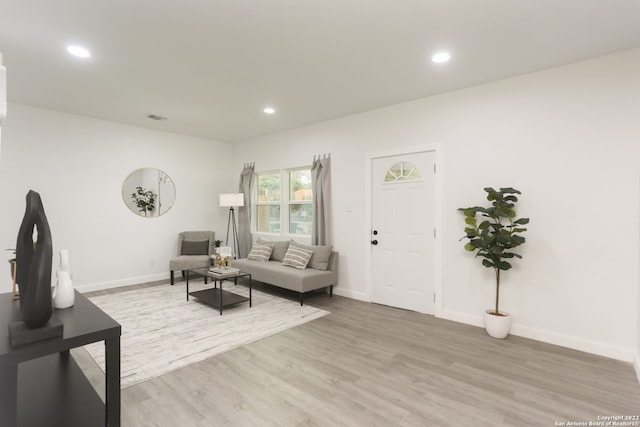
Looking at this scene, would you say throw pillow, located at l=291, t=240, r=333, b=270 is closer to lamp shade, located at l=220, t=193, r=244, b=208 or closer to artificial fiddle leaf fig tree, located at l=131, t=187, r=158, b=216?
lamp shade, located at l=220, t=193, r=244, b=208

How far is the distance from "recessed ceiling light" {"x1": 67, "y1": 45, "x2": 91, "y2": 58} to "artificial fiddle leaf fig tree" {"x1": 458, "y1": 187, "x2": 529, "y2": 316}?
3.96m

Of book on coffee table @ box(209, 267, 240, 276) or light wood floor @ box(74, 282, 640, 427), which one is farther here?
book on coffee table @ box(209, 267, 240, 276)

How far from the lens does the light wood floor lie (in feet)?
6.57

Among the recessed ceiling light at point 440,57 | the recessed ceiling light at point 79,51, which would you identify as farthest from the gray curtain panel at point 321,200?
the recessed ceiling light at point 79,51

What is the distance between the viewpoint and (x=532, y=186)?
3213mm

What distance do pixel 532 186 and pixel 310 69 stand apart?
2554 millimetres

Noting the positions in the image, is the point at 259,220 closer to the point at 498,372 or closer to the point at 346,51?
the point at 346,51

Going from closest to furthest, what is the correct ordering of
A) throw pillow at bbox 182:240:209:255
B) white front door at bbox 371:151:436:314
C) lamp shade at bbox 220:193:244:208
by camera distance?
white front door at bbox 371:151:436:314 < throw pillow at bbox 182:240:209:255 < lamp shade at bbox 220:193:244:208

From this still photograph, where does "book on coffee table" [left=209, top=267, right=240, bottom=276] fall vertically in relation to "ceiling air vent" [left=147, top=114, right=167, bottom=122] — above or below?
below

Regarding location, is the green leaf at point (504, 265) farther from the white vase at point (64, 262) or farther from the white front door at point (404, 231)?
the white vase at point (64, 262)

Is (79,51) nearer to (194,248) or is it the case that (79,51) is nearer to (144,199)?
(144,199)

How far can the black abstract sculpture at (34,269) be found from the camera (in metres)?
1.47

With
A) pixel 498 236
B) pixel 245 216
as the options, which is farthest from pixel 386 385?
pixel 245 216

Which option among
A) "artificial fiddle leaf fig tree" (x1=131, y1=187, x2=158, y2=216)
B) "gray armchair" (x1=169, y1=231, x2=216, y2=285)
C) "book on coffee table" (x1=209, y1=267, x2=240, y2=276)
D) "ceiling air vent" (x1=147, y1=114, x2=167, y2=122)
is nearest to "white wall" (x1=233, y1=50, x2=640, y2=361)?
"book on coffee table" (x1=209, y1=267, x2=240, y2=276)
